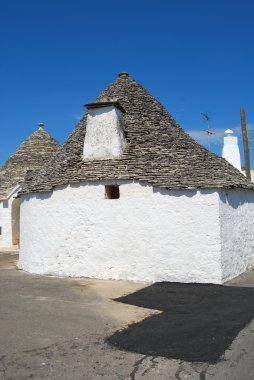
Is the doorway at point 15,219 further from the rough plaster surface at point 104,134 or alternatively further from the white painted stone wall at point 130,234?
the rough plaster surface at point 104,134

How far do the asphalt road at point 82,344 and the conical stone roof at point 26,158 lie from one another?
12752mm

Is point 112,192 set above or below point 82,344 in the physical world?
above

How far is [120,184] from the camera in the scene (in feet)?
37.7

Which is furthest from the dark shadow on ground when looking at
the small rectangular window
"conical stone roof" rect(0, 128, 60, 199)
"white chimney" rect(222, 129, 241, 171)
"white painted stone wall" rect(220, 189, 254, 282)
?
"conical stone roof" rect(0, 128, 60, 199)

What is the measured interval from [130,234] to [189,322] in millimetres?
→ 4361

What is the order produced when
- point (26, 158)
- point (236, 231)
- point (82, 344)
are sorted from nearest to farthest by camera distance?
point (82, 344) < point (236, 231) < point (26, 158)

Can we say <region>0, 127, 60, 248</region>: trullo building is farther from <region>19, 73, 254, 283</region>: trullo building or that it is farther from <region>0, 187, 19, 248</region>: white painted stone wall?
<region>19, 73, 254, 283</region>: trullo building

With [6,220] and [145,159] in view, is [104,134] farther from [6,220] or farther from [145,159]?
[6,220]

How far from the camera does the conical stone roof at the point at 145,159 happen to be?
36.7ft

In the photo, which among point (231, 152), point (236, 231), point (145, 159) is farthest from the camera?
point (231, 152)

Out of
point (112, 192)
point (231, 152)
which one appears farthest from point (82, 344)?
point (231, 152)

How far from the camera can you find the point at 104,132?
1238cm

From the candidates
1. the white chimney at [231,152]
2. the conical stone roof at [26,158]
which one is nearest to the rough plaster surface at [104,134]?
the white chimney at [231,152]

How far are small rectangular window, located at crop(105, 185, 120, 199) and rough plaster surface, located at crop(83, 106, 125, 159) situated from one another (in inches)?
38.4
